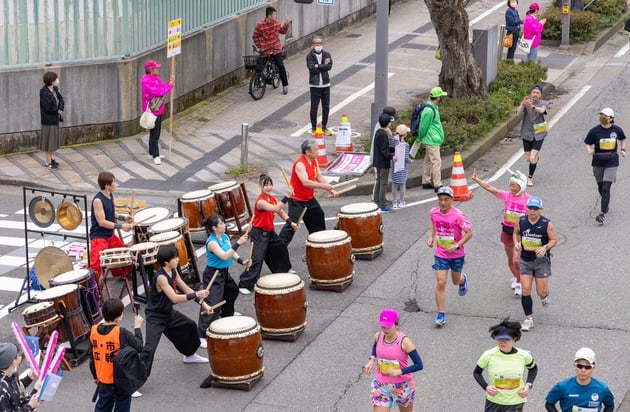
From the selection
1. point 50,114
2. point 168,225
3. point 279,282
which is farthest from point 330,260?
point 50,114

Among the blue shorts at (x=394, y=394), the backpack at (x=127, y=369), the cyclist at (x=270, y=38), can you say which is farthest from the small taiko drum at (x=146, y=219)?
the cyclist at (x=270, y=38)

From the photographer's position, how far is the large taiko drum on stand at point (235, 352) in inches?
487

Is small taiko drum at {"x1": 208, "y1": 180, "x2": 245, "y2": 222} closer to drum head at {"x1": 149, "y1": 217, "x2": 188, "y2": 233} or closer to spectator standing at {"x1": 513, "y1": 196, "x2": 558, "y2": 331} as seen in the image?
drum head at {"x1": 149, "y1": 217, "x2": 188, "y2": 233}

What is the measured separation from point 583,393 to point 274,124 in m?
14.7

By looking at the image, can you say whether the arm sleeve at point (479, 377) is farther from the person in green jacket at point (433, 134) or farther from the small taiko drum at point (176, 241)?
the person in green jacket at point (433, 134)

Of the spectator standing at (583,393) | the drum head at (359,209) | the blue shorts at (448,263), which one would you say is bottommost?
the drum head at (359,209)

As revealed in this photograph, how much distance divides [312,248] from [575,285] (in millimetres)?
3493

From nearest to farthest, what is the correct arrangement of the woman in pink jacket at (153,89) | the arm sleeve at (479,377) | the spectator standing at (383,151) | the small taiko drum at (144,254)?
the arm sleeve at (479,377) → the small taiko drum at (144,254) → the spectator standing at (383,151) → the woman in pink jacket at (153,89)

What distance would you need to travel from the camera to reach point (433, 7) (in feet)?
74.9

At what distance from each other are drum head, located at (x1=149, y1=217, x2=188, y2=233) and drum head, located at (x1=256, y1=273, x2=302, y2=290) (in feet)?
7.22

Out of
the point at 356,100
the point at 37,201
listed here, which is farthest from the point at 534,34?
the point at 37,201

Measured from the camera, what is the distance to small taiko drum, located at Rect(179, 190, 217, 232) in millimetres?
16812

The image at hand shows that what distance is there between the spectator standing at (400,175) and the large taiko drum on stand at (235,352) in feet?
21.0

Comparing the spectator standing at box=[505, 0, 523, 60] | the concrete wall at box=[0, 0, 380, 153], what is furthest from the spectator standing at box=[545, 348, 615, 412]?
the spectator standing at box=[505, 0, 523, 60]
